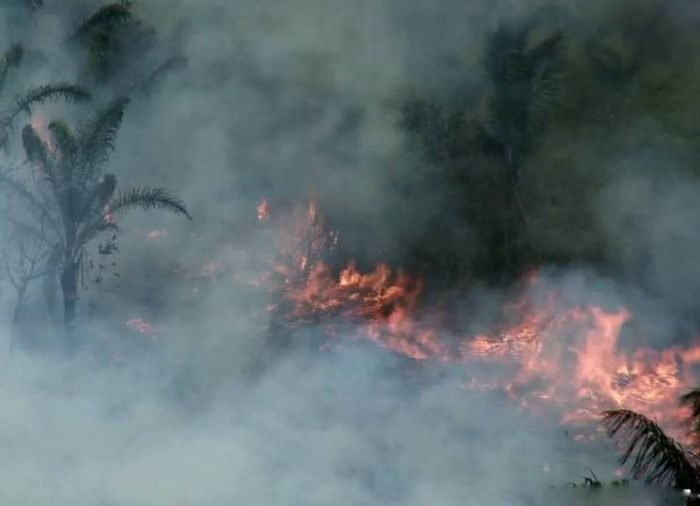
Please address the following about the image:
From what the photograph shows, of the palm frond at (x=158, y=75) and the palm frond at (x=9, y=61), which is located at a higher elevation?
the palm frond at (x=158, y=75)

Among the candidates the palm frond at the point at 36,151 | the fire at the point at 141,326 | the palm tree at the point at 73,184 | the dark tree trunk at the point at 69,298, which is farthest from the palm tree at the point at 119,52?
the fire at the point at 141,326

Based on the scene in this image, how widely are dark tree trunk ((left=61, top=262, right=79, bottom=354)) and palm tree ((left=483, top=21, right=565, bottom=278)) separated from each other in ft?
28.3

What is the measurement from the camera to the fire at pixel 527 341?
1239cm

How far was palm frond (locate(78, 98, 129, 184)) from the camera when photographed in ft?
43.2

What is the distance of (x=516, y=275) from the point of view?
1598cm

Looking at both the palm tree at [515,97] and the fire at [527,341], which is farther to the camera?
the palm tree at [515,97]

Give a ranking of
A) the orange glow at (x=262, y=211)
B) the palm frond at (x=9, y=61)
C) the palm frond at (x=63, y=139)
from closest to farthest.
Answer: the palm frond at (x=63, y=139) < the palm frond at (x=9, y=61) < the orange glow at (x=262, y=211)

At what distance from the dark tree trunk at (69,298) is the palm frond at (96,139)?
5.12 ft

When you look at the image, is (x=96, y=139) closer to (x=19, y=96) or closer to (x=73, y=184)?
(x=73, y=184)

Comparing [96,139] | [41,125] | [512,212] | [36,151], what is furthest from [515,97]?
[41,125]

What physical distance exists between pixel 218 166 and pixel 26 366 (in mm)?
7589

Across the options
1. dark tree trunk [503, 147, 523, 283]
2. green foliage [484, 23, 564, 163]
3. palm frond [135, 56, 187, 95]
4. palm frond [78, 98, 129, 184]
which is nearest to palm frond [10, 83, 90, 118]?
palm frond [78, 98, 129, 184]

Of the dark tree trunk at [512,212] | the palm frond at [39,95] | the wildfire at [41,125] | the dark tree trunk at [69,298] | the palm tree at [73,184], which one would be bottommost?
the dark tree trunk at [69,298]

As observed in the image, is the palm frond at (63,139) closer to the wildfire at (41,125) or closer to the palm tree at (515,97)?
the wildfire at (41,125)
